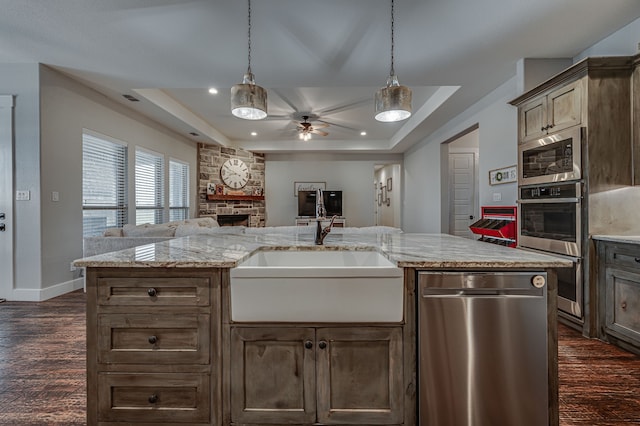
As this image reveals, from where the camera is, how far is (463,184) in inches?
245

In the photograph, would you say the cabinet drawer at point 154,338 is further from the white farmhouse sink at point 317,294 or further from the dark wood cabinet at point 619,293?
the dark wood cabinet at point 619,293

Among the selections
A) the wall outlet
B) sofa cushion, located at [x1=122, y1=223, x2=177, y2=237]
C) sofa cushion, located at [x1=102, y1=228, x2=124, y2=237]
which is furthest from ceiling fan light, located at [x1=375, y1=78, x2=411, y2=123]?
the wall outlet

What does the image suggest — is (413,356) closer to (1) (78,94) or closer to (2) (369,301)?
(2) (369,301)

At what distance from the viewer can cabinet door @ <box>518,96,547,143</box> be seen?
2.66 m

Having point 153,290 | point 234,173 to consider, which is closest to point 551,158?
point 153,290

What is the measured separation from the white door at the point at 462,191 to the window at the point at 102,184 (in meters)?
5.92

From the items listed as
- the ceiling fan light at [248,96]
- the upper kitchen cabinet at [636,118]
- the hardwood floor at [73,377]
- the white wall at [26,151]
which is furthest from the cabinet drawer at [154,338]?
the upper kitchen cabinet at [636,118]

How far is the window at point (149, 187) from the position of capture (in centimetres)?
500

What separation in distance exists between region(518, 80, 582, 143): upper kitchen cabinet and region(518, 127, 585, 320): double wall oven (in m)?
0.08

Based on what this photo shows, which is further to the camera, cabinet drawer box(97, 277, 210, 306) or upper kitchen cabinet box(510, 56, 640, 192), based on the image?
upper kitchen cabinet box(510, 56, 640, 192)

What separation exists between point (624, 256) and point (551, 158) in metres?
0.95

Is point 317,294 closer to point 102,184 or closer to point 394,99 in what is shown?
point 394,99

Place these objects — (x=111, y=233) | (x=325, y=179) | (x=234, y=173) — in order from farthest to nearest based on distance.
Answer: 1. (x=325, y=179)
2. (x=234, y=173)
3. (x=111, y=233)

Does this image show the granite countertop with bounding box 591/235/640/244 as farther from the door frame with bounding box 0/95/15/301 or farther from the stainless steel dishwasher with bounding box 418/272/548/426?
the door frame with bounding box 0/95/15/301
